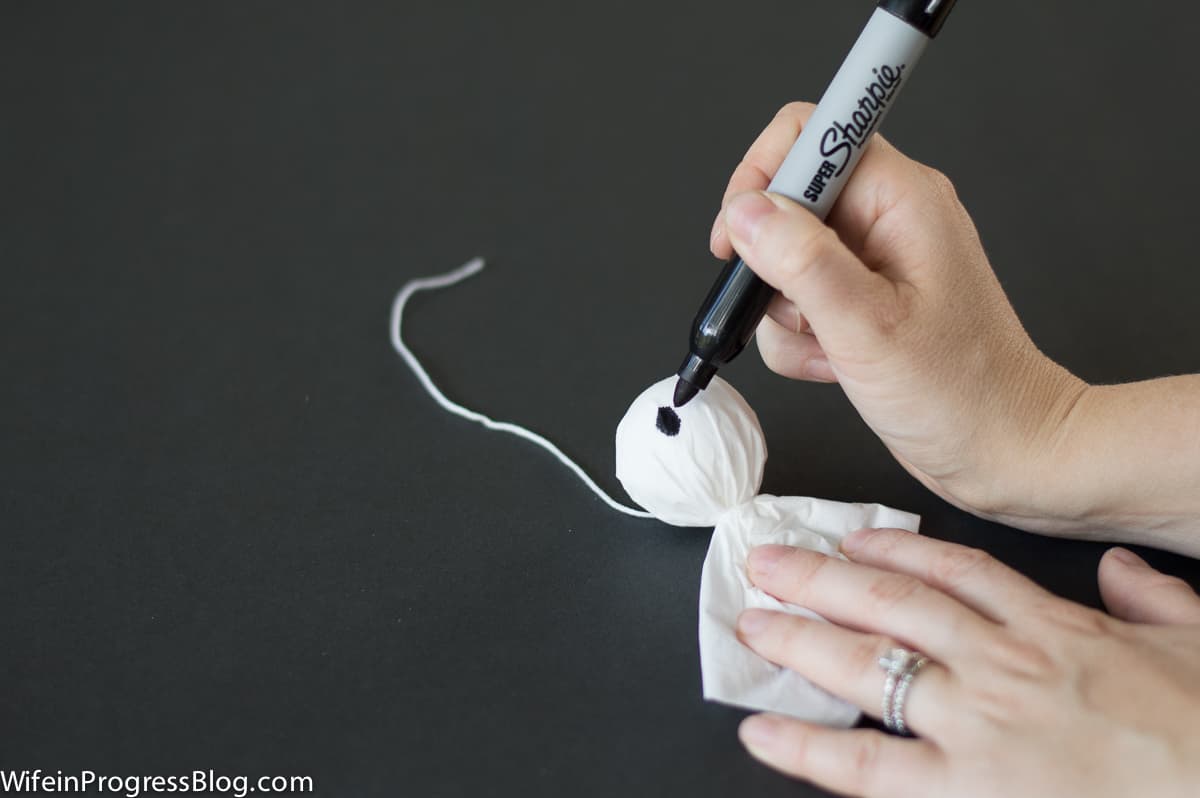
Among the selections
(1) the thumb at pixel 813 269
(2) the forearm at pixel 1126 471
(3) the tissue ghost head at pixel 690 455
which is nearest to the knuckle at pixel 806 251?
(1) the thumb at pixel 813 269

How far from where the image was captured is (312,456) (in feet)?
2.75

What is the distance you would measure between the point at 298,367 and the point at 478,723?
15.6 inches

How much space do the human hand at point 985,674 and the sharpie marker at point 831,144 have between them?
15cm

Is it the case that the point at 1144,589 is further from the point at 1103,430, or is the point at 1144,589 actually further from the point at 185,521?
the point at 185,521

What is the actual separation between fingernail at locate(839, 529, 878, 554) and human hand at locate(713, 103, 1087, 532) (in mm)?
75

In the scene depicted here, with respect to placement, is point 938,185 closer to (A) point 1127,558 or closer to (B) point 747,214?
(B) point 747,214

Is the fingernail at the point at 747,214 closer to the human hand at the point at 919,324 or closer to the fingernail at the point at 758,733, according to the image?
the human hand at the point at 919,324

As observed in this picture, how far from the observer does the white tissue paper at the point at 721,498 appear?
27.5 inches

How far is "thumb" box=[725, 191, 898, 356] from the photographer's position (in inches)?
25.7

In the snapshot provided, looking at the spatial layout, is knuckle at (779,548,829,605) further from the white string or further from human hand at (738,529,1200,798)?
the white string

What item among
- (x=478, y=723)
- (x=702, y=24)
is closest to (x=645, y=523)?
(x=478, y=723)

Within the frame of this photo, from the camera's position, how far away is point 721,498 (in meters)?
0.73

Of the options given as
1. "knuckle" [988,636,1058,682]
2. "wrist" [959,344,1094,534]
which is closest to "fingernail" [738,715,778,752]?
"knuckle" [988,636,1058,682]

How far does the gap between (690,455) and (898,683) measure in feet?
0.63
